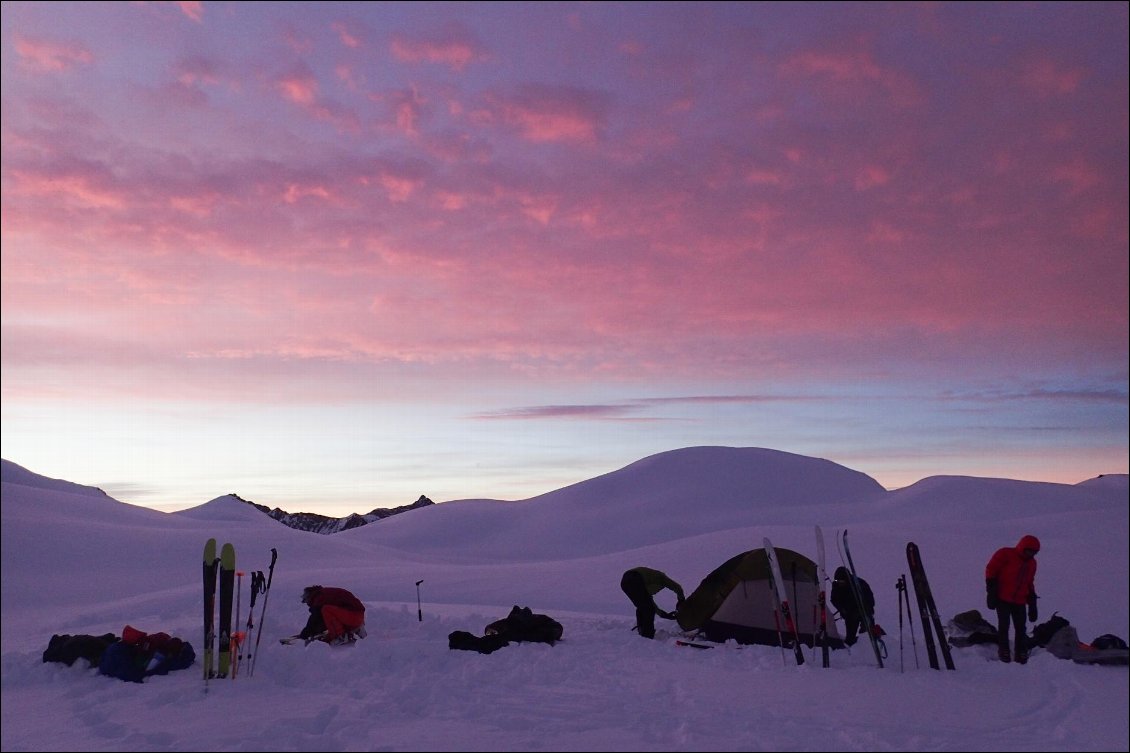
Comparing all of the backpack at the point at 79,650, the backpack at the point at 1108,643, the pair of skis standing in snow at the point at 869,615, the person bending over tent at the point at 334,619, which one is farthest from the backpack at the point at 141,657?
the backpack at the point at 1108,643

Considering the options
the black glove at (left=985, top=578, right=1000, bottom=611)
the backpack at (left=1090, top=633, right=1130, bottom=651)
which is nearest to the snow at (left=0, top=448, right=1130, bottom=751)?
the backpack at (left=1090, top=633, right=1130, bottom=651)

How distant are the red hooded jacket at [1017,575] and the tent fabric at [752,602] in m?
2.69

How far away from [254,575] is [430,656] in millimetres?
2794

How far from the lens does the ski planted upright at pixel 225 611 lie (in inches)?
410

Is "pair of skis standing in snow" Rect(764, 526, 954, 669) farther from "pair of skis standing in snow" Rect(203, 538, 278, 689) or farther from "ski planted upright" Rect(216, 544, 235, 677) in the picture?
"ski planted upright" Rect(216, 544, 235, 677)

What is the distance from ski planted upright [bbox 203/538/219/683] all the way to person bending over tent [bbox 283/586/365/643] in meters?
2.26

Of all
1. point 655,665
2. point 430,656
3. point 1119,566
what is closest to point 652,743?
point 655,665

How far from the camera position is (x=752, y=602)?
45.3 ft

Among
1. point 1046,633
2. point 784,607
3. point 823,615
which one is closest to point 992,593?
point 1046,633

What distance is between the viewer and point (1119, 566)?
20.0m

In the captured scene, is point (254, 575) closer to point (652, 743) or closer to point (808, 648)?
point (652, 743)

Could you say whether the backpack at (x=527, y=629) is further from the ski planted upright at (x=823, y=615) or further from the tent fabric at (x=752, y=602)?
the ski planted upright at (x=823, y=615)

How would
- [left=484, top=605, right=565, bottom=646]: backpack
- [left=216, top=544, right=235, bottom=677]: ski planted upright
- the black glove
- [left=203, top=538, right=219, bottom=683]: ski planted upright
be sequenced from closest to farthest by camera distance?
1. [left=203, top=538, right=219, bottom=683]: ski planted upright
2. [left=216, top=544, right=235, bottom=677]: ski planted upright
3. the black glove
4. [left=484, top=605, right=565, bottom=646]: backpack

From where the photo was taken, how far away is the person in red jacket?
11711 millimetres
